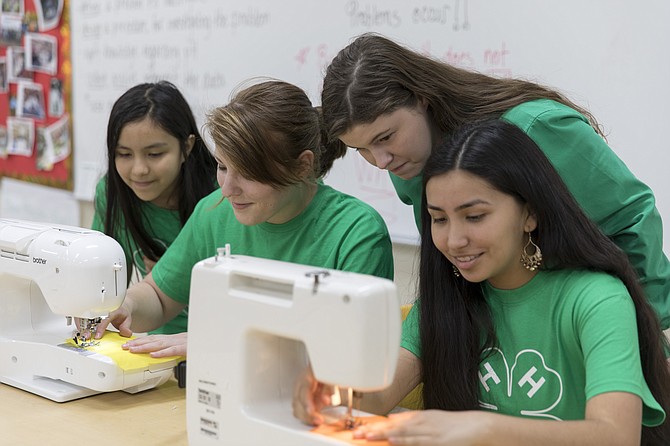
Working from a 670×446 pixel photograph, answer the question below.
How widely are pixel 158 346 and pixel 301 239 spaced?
38 cm

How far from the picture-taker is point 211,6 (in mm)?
3254

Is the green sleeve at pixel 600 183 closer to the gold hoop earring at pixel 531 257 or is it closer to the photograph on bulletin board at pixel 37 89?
the gold hoop earring at pixel 531 257

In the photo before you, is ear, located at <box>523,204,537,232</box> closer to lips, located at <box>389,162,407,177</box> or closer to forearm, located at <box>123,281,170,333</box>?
lips, located at <box>389,162,407,177</box>

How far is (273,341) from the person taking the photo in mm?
1269

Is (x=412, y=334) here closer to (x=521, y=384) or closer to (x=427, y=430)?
(x=521, y=384)

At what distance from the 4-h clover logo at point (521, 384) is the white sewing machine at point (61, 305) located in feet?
2.11

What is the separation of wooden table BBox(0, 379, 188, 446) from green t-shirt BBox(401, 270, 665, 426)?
1.53 ft

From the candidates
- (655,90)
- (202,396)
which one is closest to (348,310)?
(202,396)

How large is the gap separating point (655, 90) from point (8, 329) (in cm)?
171

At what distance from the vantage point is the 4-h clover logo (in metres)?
1.41

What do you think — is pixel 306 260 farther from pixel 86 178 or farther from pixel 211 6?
pixel 86 178

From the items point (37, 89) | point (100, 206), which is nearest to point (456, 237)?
point (100, 206)

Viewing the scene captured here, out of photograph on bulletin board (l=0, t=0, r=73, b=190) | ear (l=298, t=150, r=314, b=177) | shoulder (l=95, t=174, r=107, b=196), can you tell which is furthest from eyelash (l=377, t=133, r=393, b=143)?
photograph on bulletin board (l=0, t=0, r=73, b=190)

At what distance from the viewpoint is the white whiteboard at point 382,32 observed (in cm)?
231
